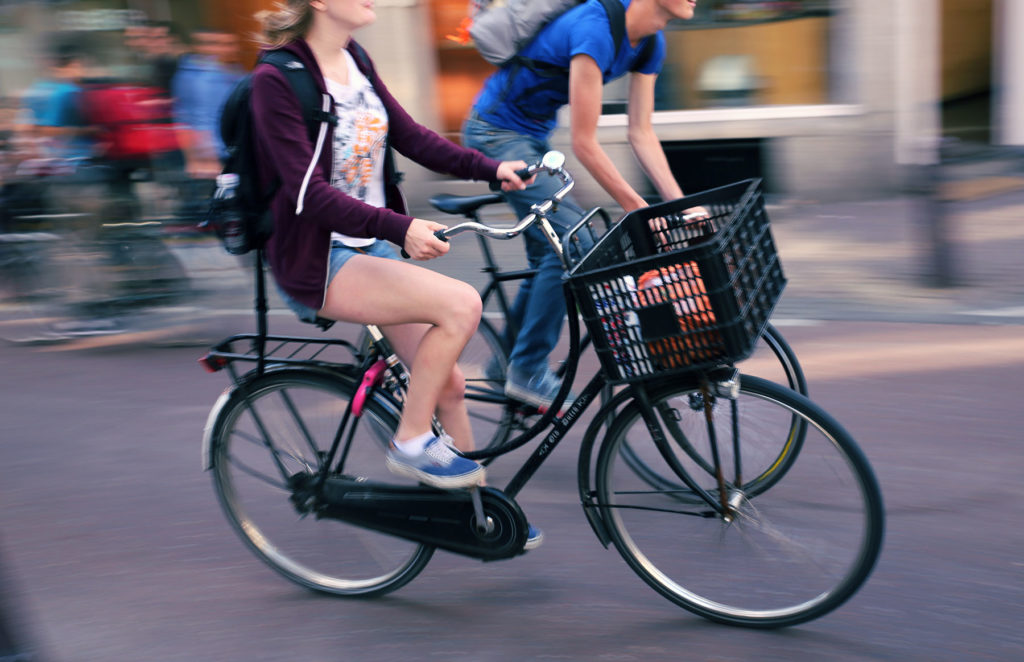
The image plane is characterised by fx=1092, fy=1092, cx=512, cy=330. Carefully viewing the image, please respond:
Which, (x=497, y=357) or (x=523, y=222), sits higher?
(x=523, y=222)

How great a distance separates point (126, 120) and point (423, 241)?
4.68 meters

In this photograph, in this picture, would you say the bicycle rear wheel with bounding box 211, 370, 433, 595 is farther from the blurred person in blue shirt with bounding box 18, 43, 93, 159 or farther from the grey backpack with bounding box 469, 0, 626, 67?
the blurred person in blue shirt with bounding box 18, 43, 93, 159

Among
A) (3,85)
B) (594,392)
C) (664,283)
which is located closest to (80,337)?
(594,392)

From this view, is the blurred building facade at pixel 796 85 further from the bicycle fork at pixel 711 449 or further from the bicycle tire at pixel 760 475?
the bicycle fork at pixel 711 449

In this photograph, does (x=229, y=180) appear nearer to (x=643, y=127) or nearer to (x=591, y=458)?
(x=591, y=458)

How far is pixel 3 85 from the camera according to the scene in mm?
14328

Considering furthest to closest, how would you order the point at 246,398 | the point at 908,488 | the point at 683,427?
the point at 908,488 < the point at 246,398 < the point at 683,427

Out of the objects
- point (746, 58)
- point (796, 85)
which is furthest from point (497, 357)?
point (746, 58)

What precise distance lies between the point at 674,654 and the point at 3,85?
14005 millimetres

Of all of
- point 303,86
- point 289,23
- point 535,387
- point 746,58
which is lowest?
point 535,387

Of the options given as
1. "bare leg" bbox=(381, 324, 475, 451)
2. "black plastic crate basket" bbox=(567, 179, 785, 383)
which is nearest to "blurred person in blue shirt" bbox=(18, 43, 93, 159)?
"bare leg" bbox=(381, 324, 475, 451)

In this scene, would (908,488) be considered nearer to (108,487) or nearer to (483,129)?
(483,129)

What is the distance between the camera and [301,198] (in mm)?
2834

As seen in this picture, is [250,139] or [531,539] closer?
[250,139]
